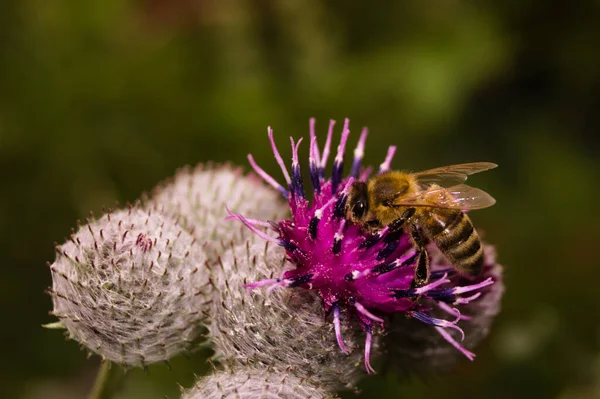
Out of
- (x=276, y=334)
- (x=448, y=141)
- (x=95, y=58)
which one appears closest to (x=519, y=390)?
(x=448, y=141)

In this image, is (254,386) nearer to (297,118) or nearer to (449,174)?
(449,174)

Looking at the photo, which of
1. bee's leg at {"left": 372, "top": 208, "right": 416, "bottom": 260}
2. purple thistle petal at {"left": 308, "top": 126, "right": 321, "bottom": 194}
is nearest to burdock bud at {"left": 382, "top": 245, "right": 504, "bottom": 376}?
bee's leg at {"left": 372, "top": 208, "right": 416, "bottom": 260}

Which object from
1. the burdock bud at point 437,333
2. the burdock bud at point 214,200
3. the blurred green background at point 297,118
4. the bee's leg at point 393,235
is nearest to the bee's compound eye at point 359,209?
the bee's leg at point 393,235

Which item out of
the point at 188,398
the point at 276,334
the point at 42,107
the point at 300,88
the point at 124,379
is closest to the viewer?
the point at 188,398

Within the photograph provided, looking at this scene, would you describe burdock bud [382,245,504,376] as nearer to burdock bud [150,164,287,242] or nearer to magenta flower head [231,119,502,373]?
magenta flower head [231,119,502,373]

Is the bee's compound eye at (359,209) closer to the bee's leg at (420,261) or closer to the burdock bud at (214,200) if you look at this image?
the bee's leg at (420,261)

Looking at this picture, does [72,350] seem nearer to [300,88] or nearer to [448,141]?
[300,88]
